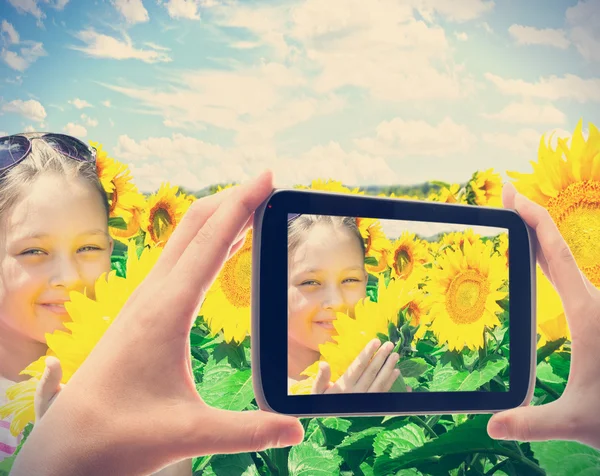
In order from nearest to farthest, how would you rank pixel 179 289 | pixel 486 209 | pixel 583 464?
pixel 179 289, pixel 486 209, pixel 583 464

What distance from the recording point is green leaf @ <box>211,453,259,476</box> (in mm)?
699

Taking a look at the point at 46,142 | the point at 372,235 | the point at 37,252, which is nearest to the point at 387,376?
the point at 372,235

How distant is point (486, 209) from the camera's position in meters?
0.57

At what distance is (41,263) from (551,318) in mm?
573

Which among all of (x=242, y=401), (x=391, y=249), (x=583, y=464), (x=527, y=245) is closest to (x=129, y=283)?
(x=242, y=401)

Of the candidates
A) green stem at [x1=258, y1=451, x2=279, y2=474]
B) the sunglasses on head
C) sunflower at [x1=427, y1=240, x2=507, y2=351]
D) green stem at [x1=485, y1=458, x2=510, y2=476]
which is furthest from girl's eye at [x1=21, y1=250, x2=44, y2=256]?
green stem at [x1=485, y1=458, x2=510, y2=476]

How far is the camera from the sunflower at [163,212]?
3.03 ft

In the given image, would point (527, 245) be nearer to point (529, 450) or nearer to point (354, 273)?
point (354, 273)

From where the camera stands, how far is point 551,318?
2.47 feet

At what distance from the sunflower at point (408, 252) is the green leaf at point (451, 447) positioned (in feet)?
0.59

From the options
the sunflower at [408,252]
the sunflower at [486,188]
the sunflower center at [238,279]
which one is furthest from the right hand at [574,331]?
the sunflower at [486,188]

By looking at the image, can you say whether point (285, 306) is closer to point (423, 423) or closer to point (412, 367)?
point (412, 367)

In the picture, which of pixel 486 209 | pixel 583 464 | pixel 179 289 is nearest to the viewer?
pixel 179 289

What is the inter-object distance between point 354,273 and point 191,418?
23 cm
